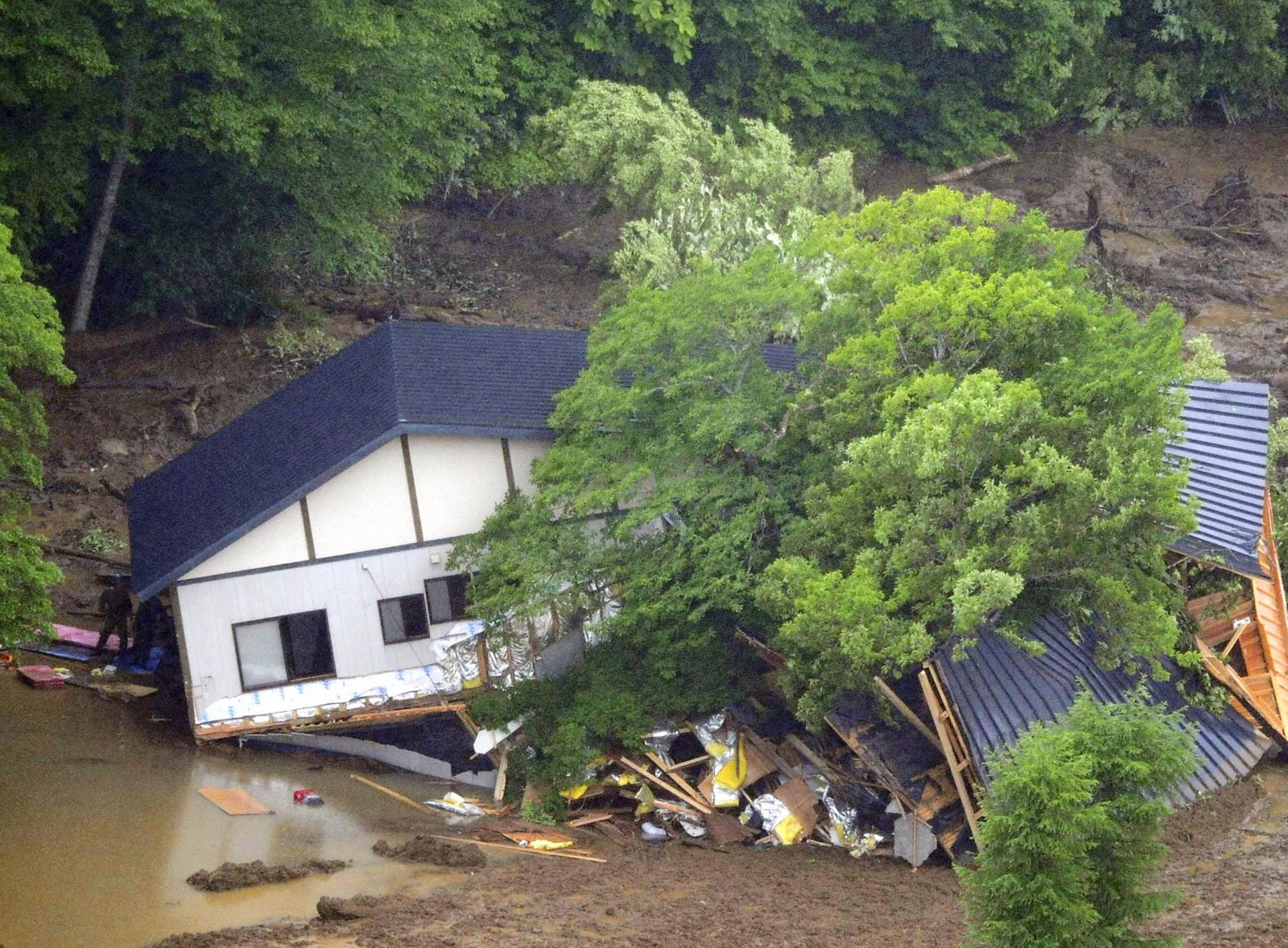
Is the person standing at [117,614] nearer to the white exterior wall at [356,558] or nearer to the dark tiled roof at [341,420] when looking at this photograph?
the dark tiled roof at [341,420]

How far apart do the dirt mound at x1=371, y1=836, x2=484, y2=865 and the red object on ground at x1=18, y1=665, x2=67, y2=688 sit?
811 cm

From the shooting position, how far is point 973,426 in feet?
66.2

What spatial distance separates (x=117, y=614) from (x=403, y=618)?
5.51 meters

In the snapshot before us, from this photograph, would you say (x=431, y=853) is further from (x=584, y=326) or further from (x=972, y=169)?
(x=972, y=169)

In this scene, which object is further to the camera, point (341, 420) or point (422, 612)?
point (341, 420)

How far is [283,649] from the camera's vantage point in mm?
24266

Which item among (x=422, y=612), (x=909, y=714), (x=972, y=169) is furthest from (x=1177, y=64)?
(x=909, y=714)

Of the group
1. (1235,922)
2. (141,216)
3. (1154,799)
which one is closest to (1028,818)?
(1154,799)

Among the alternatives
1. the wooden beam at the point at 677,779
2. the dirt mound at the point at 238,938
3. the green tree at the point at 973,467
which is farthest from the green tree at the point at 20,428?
the green tree at the point at 973,467

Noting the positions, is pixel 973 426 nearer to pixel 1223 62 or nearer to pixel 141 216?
pixel 141 216

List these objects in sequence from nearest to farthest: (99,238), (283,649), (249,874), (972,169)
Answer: (249,874), (283,649), (99,238), (972,169)

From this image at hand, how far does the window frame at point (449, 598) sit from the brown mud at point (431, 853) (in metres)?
5.13

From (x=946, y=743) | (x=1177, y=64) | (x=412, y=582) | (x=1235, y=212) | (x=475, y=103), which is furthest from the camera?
(x=1177, y=64)

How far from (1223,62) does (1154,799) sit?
3912 centimetres
